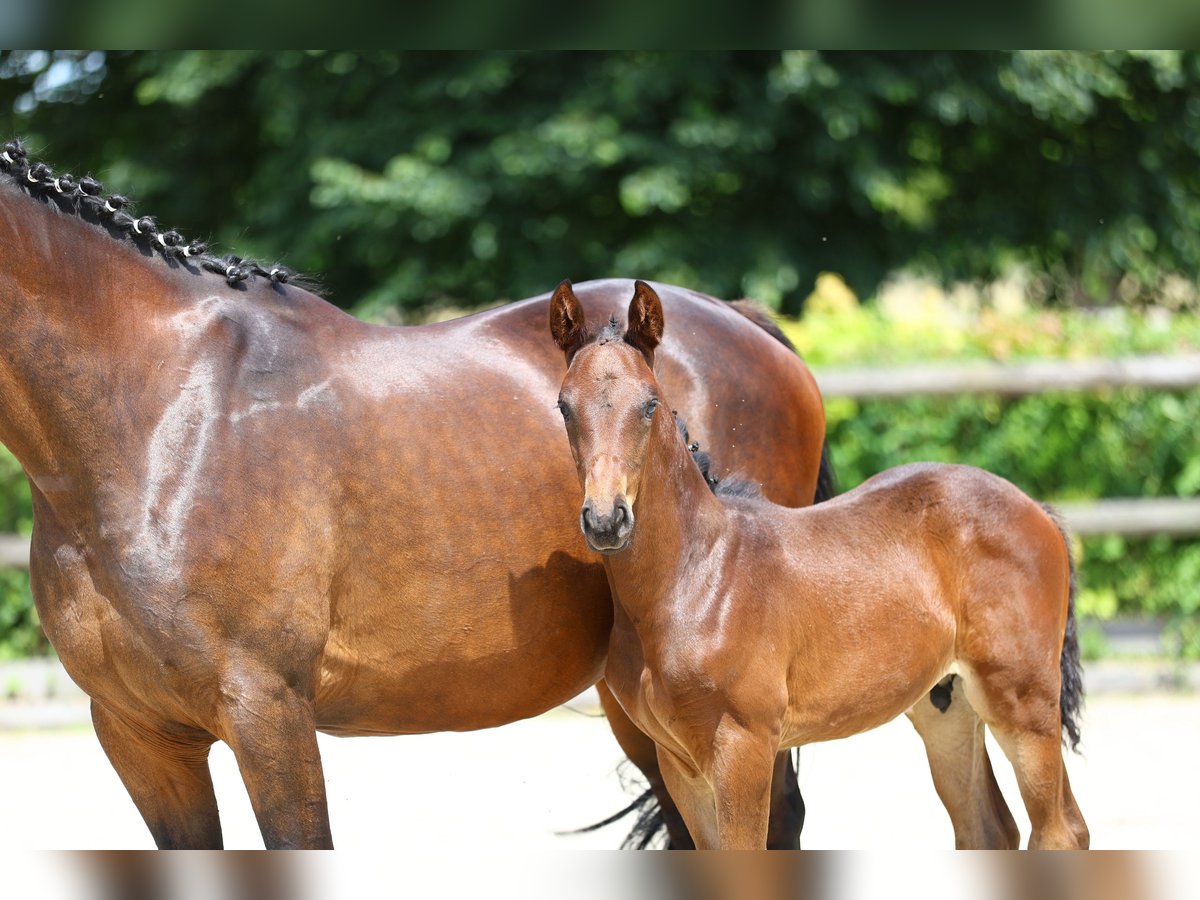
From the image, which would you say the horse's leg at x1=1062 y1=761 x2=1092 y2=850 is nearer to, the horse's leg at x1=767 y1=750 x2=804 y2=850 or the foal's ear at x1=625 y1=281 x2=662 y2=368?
the horse's leg at x1=767 y1=750 x2=804 y2=850

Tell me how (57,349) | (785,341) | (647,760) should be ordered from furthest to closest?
(785,341) → (647,760) → (57,349)

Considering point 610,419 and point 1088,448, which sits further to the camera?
point 1088,448

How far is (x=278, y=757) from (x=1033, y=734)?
1.72m

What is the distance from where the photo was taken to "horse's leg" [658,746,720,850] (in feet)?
9.70

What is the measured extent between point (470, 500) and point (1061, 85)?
9644mm

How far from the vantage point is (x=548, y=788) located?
6098mm

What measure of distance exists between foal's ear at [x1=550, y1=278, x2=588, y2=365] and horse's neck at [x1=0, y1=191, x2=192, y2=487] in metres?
0.84

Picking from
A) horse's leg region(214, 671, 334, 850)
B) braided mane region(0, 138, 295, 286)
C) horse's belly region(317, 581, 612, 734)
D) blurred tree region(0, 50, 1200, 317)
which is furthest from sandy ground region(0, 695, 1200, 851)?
blurred tree region(0, 50, 1200, 317)

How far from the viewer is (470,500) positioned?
3037 millimetres

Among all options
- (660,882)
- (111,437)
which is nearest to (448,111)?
(111,437)

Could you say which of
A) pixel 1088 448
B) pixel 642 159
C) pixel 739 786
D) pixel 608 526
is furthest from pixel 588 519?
pixel 642 159

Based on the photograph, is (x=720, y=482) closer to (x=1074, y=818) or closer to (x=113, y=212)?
(x=1074, y=818)

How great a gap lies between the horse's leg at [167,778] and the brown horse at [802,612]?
914mm

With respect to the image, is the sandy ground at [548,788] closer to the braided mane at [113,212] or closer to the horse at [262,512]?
the horse at [262,512]
